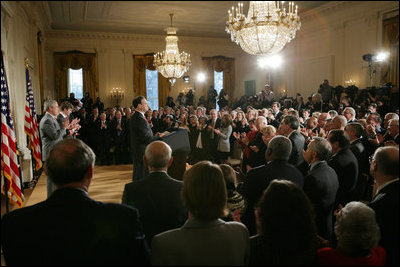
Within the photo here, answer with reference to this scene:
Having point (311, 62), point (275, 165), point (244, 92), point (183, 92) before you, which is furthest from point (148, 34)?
point (275, 165)

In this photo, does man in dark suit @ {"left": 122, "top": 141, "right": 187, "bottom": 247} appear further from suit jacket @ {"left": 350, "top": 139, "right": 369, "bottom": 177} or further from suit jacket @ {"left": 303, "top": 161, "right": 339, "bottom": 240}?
suit jacket @ {"left": 350, "top": 139, "right": 369, "bottom": 177}

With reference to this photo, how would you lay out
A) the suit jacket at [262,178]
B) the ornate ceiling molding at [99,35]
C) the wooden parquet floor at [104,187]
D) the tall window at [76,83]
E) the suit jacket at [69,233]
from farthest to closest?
the tall window at [76,83] → the ornate ceiling molding at [99,35] → the wooden parquet floor at [104,187] → the suit jacket at [262,178] → the suit jacket at [69,233]

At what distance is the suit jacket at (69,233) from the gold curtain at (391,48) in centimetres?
1125

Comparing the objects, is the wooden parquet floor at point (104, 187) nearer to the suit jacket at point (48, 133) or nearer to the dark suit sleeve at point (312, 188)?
the suit jacket at point (48, 133)

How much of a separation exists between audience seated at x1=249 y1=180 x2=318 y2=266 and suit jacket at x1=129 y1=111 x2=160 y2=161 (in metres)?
3.75

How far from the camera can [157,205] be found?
218cm

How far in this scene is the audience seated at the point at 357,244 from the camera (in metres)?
1.54

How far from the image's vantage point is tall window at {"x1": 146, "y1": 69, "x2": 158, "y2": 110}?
17562mm

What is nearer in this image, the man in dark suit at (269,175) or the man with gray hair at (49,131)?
the man in dark suit at (269,175)

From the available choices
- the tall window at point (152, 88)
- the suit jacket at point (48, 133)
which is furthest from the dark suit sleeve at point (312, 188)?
the tall window at point (152, 88)

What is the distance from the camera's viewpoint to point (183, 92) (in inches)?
689

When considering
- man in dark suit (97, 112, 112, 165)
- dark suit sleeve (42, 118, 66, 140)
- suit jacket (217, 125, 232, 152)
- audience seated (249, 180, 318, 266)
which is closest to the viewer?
audience seated (249, 180, 318, 266)

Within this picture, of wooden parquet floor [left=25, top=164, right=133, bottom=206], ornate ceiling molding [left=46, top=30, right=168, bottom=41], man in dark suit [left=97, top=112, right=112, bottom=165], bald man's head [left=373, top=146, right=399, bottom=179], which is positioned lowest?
wooden parquet floor [left=25, top=164, right=133, bottom=206]

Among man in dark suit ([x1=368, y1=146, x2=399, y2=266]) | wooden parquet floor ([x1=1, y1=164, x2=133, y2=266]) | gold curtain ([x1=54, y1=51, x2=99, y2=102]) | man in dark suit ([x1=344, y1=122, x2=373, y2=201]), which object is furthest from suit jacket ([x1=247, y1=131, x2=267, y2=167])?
gold curtain ([x1=54, y1=51, x2=99, y2=102])
